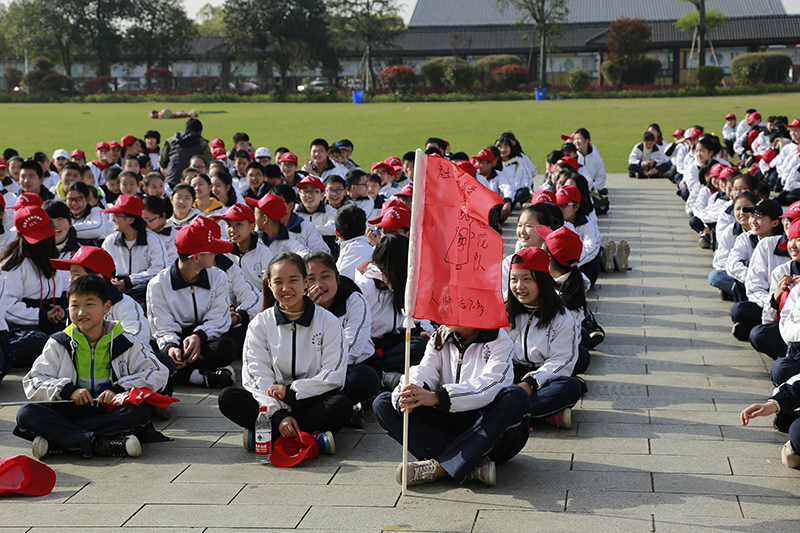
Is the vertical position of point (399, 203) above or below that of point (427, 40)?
below

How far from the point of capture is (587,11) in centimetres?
6581

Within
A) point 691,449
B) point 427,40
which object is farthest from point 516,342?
point 427,40

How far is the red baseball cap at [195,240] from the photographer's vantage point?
6113 mm

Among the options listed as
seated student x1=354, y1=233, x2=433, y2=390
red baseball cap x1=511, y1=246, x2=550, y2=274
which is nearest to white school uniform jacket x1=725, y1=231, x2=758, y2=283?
seated student x1=354, y1=233, x2=433, y2=390

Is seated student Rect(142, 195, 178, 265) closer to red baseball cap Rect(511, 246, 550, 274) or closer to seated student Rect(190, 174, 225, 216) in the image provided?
seated student Rect(190, 174, 225, 216)

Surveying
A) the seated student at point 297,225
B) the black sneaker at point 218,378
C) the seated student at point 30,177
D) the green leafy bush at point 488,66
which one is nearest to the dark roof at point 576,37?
the green leafy bush at point 488,66

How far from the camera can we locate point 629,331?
7625 mm

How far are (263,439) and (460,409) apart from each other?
1.21 m

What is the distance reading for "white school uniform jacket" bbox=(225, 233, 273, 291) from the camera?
7531 millimetres

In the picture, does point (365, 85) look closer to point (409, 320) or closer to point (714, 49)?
point (714, 49)

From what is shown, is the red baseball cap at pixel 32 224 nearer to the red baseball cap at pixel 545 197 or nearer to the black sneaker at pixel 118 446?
the black sneaker at pixel 118 446

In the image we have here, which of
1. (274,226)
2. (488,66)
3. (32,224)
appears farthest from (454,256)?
(488,66)

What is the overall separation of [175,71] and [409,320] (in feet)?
225

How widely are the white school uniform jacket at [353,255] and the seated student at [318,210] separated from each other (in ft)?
7.55
